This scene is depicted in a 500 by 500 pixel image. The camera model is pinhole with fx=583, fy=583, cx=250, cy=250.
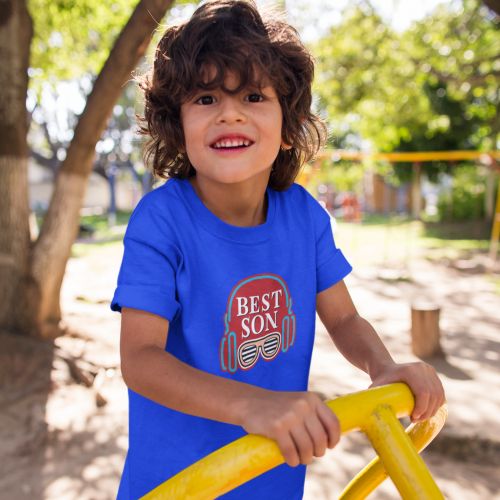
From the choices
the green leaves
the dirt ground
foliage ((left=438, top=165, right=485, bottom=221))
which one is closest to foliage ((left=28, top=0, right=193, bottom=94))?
the green leaves

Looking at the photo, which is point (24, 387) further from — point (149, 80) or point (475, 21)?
point (475, 21)

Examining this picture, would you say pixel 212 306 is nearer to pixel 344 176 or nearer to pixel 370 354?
pixel 370 354

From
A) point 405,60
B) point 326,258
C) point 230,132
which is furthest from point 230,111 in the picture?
point 405,60

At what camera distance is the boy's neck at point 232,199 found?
4.18 feet

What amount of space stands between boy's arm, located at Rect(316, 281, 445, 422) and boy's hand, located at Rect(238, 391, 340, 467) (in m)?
0.23

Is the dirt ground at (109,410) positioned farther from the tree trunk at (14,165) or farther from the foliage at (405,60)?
the foliage at (405,60)

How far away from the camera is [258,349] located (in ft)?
4.01

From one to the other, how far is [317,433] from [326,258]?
0.64 m

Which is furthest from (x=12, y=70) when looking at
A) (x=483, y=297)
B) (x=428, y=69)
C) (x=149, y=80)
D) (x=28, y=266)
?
(x=428, y=69)

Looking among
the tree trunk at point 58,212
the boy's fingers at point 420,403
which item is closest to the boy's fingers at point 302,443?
the boy's fingers at point 420,403

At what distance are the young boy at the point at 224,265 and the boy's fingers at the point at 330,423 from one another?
9.5 inches

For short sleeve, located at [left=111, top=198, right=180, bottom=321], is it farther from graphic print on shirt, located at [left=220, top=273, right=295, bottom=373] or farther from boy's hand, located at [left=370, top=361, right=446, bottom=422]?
boy's hand, located at [left=370, top=361, right=446, bottom=422]

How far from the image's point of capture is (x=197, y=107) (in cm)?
122

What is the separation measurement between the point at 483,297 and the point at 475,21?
6.07m
